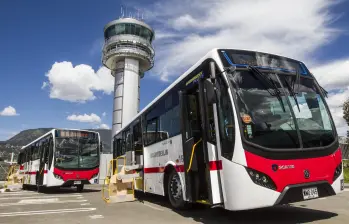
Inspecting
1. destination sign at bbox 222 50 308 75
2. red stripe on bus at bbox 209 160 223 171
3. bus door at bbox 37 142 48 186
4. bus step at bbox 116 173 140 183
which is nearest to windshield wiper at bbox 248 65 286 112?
destination sign at bbox 222 50 308 75

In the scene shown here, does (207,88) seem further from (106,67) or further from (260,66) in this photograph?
(106,67)

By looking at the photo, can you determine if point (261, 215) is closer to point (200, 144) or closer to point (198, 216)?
point (198, 216)

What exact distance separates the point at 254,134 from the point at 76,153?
11.6m

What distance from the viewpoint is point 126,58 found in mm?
41781

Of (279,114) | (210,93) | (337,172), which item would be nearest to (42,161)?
(210,93)

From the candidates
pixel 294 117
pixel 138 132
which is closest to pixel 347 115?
pixel 138 132

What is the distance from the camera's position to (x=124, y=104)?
39812 mm

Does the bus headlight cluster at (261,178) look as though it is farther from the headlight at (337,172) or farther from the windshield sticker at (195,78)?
the windshield sticker at (195,78)

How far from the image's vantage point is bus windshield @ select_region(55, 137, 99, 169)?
14.2 metres

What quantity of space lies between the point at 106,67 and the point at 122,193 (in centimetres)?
3699

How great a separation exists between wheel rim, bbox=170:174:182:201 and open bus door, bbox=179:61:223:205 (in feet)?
2.45

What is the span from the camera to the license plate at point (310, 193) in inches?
194

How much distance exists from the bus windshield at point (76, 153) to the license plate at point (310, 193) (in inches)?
466

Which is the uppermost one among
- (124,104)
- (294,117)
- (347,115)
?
(124,104)
